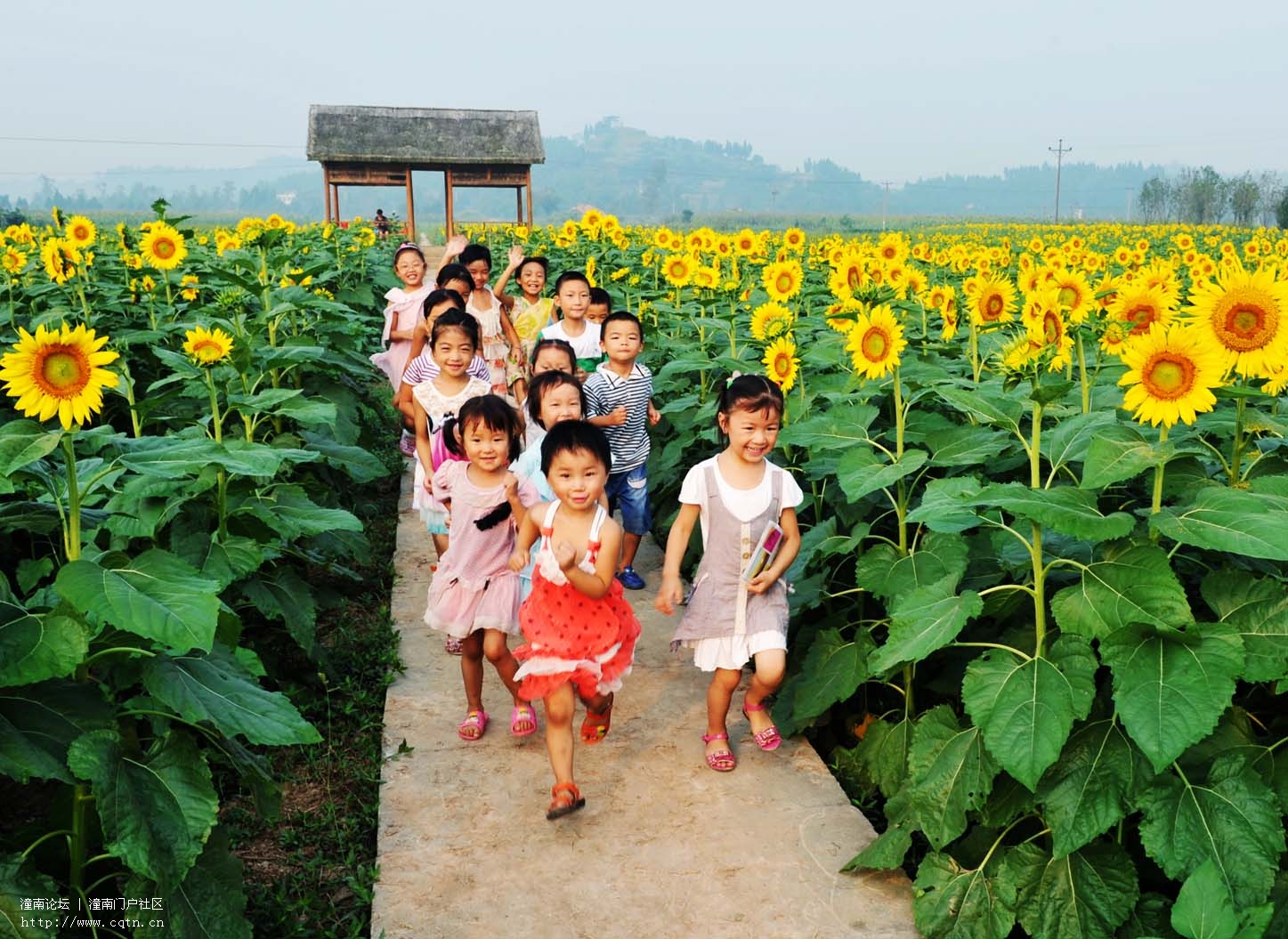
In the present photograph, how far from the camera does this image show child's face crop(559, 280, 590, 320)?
6203mm

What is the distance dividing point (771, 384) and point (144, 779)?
225 cm

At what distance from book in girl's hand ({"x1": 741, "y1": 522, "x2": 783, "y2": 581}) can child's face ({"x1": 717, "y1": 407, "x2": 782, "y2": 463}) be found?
25cm

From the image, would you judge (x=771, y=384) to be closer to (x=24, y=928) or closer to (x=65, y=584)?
(x=65, y=584)

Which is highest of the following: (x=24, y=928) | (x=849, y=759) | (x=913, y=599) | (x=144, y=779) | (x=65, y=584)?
A: (x=65, y=584)

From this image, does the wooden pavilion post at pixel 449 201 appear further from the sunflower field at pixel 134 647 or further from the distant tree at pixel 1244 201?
the distant tree at pixel 1244 201

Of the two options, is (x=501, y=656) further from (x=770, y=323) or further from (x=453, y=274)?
(x=453, y=274)

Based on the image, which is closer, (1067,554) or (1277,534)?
(1277,534)

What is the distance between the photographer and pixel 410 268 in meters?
7.60

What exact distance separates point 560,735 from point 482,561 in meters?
0.83

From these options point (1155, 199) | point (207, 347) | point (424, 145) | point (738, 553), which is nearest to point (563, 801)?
point (738, 553)

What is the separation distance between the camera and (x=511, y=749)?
400cm

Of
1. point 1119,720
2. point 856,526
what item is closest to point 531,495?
point 856,526

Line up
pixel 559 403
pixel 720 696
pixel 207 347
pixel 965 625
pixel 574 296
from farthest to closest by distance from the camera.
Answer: pixel 574 296 → pixel 559 403 → pixel 207 347 → pixel 720 696 → pixel 965 625

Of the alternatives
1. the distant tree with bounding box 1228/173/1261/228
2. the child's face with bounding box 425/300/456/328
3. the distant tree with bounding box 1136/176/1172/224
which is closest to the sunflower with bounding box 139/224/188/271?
the child's face with bounding box 425/300/456/328
